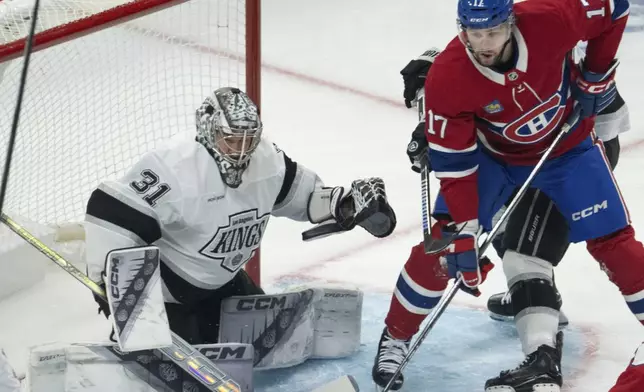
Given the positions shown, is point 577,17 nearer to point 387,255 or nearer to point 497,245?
point 497,245

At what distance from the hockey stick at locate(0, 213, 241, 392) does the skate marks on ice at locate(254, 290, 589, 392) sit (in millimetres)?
327

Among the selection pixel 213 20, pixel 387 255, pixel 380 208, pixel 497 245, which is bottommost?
pixel 387 255

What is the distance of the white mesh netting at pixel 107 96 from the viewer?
10.6ft

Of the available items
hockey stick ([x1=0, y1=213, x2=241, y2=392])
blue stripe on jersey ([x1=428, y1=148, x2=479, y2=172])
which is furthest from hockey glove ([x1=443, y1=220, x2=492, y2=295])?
hockey stick ([x1=0, y1=213, x2=241, y2=392])

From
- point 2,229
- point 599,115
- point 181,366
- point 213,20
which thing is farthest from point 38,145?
point 599,115

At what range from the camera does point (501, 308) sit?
3.28m

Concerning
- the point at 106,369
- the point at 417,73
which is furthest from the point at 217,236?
the point at 417,73

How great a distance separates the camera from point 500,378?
2.69 metres

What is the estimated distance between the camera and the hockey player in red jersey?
8.54ft

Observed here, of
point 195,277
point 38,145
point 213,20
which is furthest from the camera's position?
point 213,20

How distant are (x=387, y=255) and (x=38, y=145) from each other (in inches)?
44.0

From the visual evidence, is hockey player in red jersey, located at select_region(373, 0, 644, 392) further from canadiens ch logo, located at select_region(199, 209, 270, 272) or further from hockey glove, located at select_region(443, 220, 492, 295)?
canadiens ch logo, located at select_region(199, 209, 270, 272)

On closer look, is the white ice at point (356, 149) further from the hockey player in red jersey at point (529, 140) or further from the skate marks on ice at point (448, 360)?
the hockey player in red jersey at point (529, 140)

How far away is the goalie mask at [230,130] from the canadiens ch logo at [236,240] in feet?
0.32
